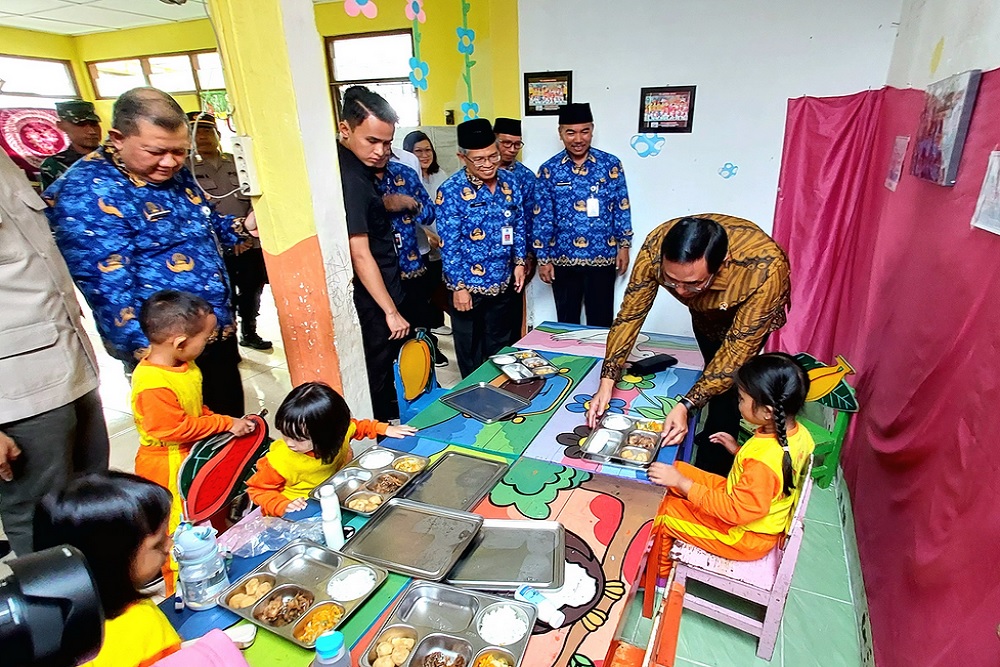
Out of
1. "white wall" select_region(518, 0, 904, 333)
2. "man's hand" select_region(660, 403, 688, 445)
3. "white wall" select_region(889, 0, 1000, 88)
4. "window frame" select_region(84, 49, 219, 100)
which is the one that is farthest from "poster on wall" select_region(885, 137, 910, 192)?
"window frame" select_region(84, 49, 219, 100)

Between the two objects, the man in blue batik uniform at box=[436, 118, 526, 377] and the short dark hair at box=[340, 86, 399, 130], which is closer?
the short dark hair at box=[340, 86, 399, 130]

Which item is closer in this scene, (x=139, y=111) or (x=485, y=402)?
(x=139, y=111)

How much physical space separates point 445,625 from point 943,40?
2.46 metres

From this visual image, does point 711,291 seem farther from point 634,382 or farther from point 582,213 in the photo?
point 582,213

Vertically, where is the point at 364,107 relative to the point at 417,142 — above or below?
above

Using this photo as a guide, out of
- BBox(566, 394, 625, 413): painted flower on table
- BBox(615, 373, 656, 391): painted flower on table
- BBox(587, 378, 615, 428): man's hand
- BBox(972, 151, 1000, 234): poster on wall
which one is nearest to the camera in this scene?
BBox(972, 151, 1000, 234): poster on wall

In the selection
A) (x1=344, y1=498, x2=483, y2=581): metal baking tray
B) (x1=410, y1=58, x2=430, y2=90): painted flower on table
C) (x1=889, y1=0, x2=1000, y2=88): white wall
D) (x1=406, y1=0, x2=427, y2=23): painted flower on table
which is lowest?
(x1=344, y1=498, x2=483, y2=581): metal baking tray

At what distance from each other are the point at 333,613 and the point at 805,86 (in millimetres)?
3493

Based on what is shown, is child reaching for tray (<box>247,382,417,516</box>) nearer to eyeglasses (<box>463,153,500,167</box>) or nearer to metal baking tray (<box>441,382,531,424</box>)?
metal baking tray (<box>441,382,531,424</box>)

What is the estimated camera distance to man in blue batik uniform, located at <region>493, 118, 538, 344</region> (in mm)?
3066

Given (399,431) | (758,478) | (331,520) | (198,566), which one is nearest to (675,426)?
(758,478)

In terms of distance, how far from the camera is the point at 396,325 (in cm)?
240

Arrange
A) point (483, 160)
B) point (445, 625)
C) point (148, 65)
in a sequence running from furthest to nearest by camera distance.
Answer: point (148, 65) < point (483, 160) < point (445, 625)

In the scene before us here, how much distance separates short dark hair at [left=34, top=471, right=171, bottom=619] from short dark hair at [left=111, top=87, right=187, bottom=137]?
115cm
